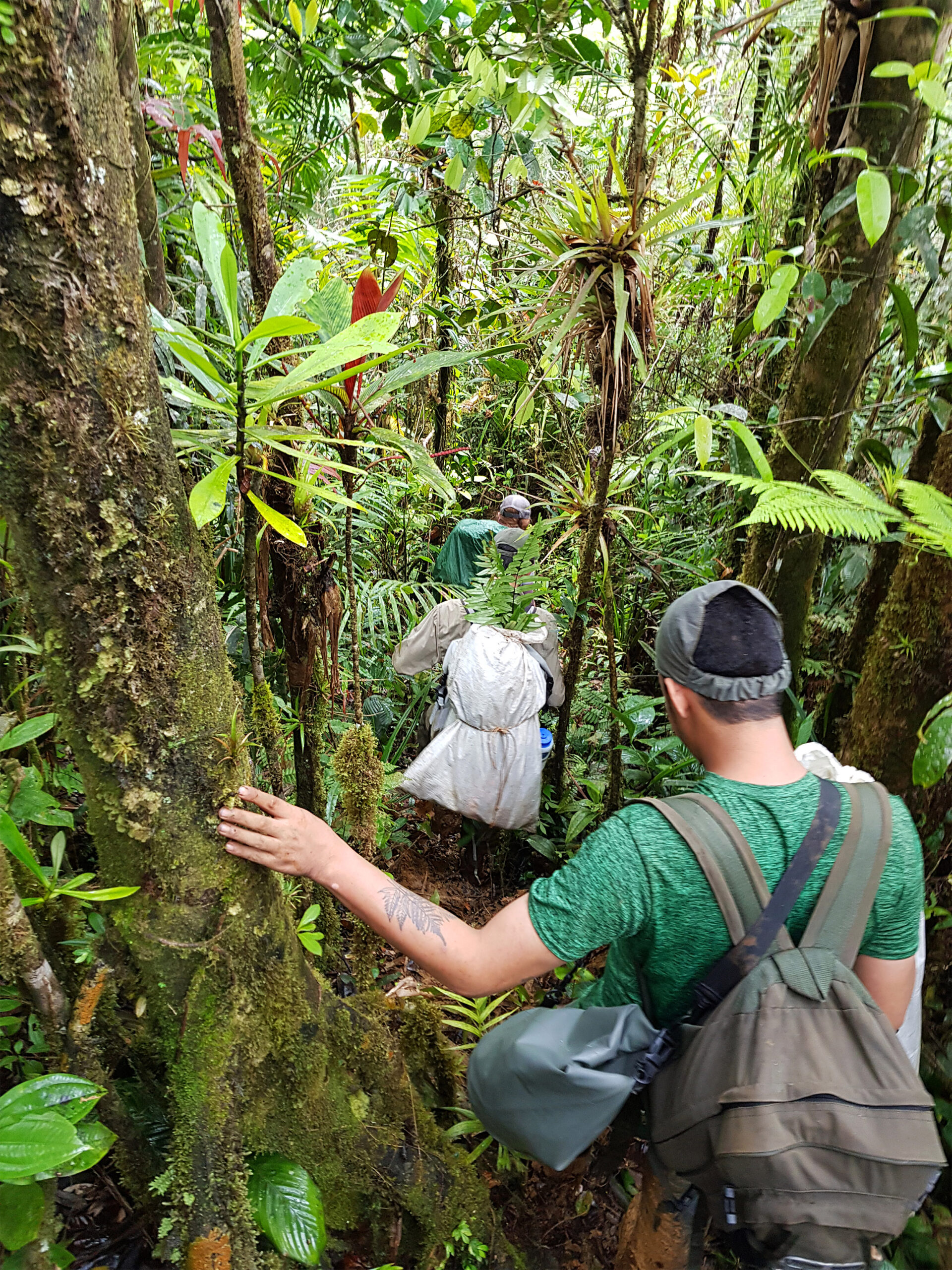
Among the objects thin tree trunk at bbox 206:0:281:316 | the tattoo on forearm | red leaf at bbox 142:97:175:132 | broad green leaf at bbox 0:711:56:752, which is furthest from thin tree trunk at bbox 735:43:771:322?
broad green leaf at bbox 0:711:56:752

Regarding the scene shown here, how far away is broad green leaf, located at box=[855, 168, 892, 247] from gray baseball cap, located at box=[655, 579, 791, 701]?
0.93 meters

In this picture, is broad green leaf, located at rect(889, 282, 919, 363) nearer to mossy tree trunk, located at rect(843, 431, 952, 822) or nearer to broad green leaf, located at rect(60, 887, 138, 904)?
mossy tree trunk, located at rect(843, 431, 952, 822)

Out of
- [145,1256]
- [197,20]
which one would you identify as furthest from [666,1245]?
[197,20]

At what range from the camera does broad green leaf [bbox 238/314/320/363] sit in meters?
0.96

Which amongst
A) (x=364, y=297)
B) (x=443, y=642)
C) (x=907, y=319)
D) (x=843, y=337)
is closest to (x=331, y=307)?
(x=364, y=297)

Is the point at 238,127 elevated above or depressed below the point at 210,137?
below

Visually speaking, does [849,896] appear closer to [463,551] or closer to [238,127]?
[238,127]

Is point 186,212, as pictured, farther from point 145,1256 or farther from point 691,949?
point 145,1256

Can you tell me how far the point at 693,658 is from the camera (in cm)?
126

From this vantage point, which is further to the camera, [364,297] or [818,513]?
[818,513]

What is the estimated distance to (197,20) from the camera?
2.87 metres

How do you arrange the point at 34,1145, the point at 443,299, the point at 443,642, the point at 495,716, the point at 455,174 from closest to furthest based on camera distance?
the point at 34,1145, the point at 455,174, the point at 495,716, the point at 443,642, the point at 443,299

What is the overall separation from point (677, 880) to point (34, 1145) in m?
1.02

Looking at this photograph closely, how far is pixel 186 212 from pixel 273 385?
6.82 ft
